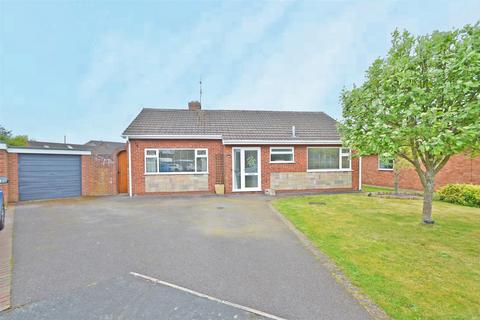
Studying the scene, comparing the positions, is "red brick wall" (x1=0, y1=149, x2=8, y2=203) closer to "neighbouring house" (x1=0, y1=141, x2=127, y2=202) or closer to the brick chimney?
"neighbouring house" (x1=0, y1=141, x2=127, y2=202)

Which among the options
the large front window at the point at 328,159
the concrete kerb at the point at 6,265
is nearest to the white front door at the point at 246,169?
the large front window at the point at 328,159

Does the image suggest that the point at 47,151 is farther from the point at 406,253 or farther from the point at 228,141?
the point at 406,253

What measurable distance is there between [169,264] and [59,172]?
10.8 m

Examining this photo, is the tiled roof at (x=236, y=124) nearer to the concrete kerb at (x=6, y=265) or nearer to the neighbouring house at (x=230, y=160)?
the neighbouring house at (x=230, y=160)

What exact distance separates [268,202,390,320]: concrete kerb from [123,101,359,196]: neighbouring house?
670 cm

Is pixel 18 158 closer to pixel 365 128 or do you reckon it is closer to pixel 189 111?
pixel 189 111

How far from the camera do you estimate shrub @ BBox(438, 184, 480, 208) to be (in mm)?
8914

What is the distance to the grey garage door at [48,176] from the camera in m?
10.3

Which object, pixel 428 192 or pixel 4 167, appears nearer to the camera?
pixel 428 192

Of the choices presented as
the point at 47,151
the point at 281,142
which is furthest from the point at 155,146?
the point at 281,142

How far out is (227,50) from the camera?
17.8 meters

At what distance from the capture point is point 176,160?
11867 mm

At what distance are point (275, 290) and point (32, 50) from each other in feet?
73.1

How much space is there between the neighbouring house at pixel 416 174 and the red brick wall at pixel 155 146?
7.82 metres
